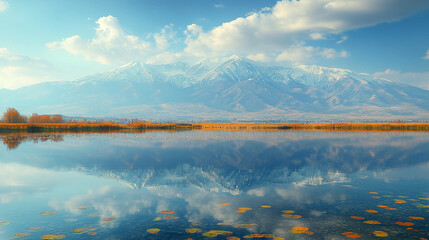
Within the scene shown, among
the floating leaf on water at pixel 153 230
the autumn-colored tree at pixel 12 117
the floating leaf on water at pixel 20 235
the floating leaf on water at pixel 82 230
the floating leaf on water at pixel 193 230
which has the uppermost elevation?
the autumn-colored tree at pixel 12 117

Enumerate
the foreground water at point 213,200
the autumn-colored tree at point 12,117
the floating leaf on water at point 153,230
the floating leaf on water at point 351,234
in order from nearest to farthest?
1. the floating leaf on water at point 351,234
2. the floating leaf on water at point 153,230
3. the foreground water at point 213,200
4. the autumn-colored tree at point 12,117

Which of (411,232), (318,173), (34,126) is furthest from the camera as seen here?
(34,126)

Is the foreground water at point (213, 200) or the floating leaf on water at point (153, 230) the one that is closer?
the floating leaf on water at point (153, 230)

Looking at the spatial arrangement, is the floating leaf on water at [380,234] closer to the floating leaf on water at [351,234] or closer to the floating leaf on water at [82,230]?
the floating leaf on water at [351,234]

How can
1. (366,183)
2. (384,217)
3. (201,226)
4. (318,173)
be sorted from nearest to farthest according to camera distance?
(201,226)
(384,217)
(366,183)
(318,173)

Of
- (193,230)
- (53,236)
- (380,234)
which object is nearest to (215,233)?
(193,230)

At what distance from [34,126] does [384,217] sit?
355 ft

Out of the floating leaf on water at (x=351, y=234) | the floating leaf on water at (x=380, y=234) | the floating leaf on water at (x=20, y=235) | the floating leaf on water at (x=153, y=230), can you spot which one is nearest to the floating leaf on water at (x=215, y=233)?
the floating leaf on water at (x=153, y=230)

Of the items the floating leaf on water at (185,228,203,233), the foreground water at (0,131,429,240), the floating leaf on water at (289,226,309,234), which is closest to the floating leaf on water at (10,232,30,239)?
the foreground water at (0,131,429,240)

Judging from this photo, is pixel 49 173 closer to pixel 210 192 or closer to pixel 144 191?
pixel 144 191

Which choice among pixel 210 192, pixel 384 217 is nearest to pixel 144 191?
pixel 210 192

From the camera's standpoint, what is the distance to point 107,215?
13773 millimetres

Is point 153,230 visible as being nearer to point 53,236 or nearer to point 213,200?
point 53,236

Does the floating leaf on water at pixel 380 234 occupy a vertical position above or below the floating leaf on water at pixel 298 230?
above
